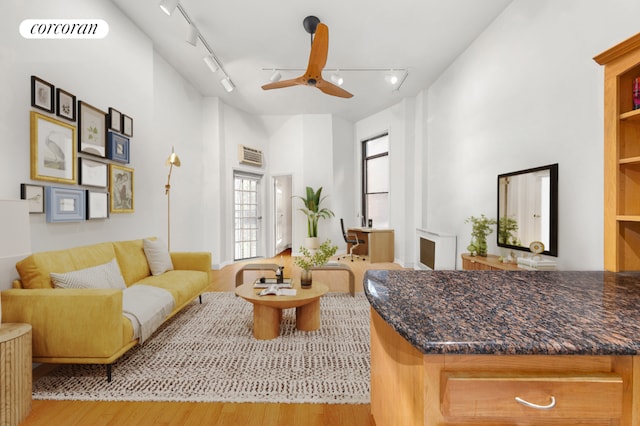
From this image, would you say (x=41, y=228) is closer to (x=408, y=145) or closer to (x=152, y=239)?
(x=152, y=239)

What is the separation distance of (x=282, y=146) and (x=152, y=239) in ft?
13.6

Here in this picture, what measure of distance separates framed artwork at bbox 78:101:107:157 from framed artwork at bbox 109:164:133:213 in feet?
0.85

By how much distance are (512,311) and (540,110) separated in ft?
8.36

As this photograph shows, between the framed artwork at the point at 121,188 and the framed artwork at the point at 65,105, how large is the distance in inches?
25.0

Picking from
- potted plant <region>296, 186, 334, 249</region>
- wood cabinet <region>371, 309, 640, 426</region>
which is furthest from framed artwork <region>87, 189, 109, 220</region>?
potted plant <region>296, 186, 334, 249</region>

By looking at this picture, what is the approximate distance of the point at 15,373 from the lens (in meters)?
1.58

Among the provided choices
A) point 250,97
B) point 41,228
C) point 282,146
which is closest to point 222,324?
point 41,228

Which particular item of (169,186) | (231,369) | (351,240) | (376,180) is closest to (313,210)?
(351,240)

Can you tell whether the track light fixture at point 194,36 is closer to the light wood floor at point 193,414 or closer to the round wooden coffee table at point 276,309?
the round wooden coffee table at point 276,309

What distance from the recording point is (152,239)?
3.55 metres

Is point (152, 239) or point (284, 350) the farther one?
point (152, 239)

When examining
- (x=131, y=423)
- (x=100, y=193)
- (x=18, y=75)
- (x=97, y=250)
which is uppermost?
(x=18, y=75)

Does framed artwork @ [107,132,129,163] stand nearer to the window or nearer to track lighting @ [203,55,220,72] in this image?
track lighting @ [203,55,220,72]

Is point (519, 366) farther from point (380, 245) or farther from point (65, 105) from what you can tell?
point (380, 245)
